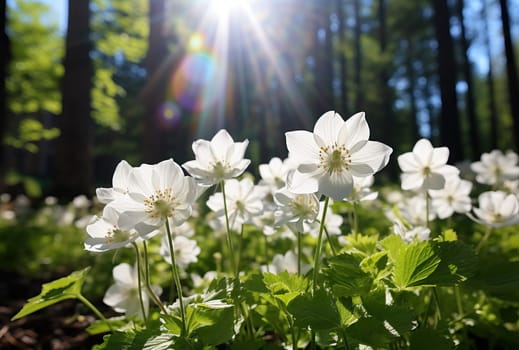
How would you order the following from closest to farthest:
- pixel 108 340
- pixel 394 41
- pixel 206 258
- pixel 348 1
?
pixel 108 340 < pixel 206 258 < pixel 348 1 < pixel 394 41

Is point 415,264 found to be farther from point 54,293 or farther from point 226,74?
point 226,74

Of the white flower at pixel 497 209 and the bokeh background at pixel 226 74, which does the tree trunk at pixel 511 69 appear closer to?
the bokeh background at pixel 226 74

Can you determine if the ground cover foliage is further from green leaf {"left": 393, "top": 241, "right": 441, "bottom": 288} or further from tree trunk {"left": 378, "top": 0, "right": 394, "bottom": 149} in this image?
tree trunk {"left": 378, "top": 0, "right": 394, "bottom": 149}

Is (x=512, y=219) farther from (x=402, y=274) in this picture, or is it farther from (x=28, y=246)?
(x=28, y=246)

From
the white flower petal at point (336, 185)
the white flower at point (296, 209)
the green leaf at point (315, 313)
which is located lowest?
the green leaf at point (315, 313)

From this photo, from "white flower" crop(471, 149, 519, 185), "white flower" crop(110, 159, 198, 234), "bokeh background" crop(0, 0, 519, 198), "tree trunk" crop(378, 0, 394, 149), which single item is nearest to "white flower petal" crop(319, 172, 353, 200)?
"white flower" crop(110, 159, 198, 234)

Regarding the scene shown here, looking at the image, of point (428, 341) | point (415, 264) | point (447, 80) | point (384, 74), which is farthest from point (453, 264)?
point (384, 74)

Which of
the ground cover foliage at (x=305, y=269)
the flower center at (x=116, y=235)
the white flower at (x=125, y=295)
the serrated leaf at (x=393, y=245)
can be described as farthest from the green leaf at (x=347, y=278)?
the white flower at (x=125, y=295)

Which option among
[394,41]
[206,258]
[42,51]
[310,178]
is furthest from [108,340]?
[394,41]
